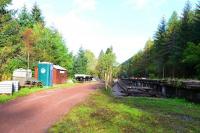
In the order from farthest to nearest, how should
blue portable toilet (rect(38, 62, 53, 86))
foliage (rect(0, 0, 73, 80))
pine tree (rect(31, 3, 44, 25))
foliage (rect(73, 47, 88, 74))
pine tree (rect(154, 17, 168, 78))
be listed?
foliage (rect(73, 47, 88, 74)) → pine tree (rect(31, 3, 44, 25)) → pine tree (rect(154, 17, 168, 78)) → foliage (rect(0, 0, 73, 80)) → blue portable toilet (rect(38, 62, 53, 86))

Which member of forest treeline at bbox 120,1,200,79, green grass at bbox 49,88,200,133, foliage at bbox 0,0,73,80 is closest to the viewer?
green grass at bbox 49,88,200,133

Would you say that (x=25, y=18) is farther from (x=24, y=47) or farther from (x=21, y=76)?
(x=21, y=76)

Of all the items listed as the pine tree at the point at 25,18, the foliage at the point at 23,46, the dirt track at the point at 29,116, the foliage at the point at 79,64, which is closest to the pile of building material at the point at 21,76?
the foliage at the point at 23,46

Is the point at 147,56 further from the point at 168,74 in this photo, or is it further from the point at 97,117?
the point at 97,117

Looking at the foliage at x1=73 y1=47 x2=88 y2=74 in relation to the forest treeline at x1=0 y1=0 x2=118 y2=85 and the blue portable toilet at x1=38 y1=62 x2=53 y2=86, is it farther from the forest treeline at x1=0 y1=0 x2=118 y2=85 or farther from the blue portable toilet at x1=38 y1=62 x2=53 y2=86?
the blue portable toilet at x1=38 y1=62 x2=53 y2=86

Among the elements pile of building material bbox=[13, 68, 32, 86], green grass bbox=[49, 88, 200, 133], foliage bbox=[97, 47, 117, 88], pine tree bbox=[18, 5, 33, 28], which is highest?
pine tree bbox=[18, 5, 33, 28]

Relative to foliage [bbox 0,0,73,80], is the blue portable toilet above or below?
below

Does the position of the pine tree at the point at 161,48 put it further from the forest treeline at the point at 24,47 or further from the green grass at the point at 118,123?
the green grass at the point at 118,123

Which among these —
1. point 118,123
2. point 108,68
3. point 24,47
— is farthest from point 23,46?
point 118,123

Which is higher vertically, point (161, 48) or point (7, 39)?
point (161, 48)

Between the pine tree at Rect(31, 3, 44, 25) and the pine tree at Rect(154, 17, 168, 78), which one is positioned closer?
the pine tree at Rect(154, 17, 168, 78)

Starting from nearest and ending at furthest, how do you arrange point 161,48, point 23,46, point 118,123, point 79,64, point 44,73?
point 118,123, point 44,73, point 23,46, point 161,48, point 79,64

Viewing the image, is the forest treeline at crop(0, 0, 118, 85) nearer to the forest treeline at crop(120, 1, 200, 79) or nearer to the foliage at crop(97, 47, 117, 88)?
the foliage at crop(97, 47, 117, 88)

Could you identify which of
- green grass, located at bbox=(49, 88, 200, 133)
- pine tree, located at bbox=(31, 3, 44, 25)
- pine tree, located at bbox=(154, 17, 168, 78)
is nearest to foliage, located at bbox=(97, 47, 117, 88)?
pine tree, located at bbox=(154, 17, 168, 78)
